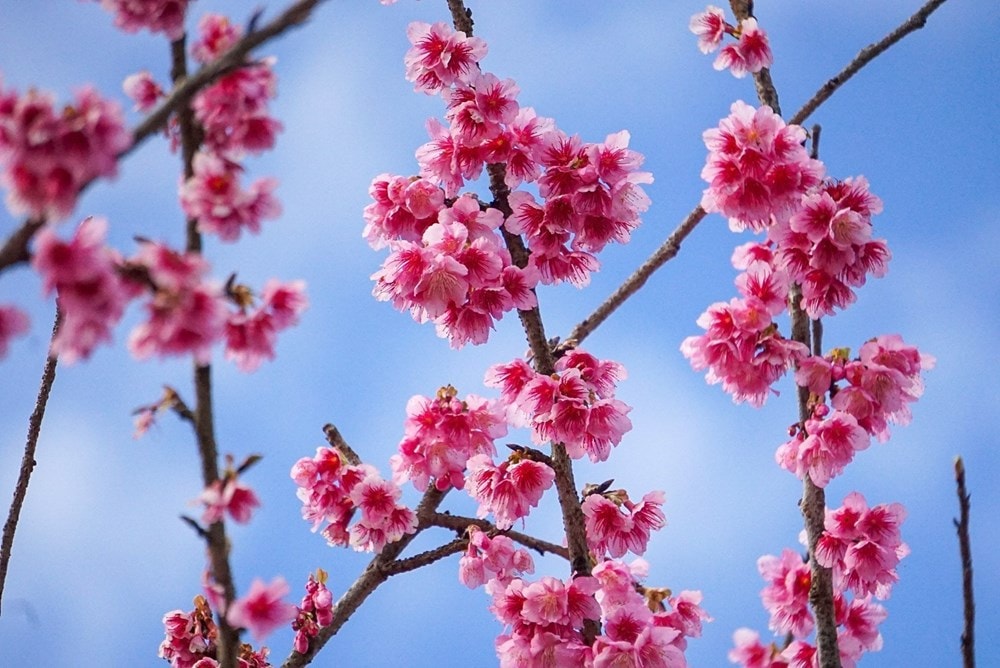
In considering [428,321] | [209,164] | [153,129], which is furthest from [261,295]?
[428,321]

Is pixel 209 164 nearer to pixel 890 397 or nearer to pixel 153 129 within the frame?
pixel 153 129

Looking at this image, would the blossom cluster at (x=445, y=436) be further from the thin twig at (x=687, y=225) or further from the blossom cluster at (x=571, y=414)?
the thin twig at (x=687, y=225)

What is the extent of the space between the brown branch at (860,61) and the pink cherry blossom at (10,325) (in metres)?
1.94

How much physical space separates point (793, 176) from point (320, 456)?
1.29 meters

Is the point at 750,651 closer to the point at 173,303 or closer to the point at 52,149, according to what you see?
the point at 173,303

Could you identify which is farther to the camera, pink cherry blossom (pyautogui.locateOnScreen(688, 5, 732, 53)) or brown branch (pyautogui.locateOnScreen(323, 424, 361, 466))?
pink cherry blossom (pyautogui.locateOnScreen(688, 5, 732, 53))

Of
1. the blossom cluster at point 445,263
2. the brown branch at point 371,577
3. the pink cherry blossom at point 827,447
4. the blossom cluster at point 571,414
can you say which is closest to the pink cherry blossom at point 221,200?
the blossom cluster at point 445,263

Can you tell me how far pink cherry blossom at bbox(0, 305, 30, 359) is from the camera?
1.37 meters

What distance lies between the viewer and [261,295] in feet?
5.08

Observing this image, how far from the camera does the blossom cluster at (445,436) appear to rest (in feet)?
8.14

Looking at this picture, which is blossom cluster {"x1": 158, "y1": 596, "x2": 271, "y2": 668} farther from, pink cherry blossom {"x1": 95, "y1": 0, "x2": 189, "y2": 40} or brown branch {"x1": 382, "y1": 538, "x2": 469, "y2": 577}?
pink cherry blossom {"x1": 95, "y1": 0, "x2": 189, "y2": 40}

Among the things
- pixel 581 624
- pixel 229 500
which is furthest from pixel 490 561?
pixel 229 500

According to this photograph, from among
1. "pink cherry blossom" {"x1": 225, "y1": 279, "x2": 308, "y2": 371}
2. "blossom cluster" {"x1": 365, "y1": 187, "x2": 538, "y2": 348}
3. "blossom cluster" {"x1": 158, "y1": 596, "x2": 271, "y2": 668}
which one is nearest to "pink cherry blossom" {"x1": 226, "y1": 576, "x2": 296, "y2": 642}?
"pink cherry blossom" {"x1": 225, "y1": 279, "x2": 308, "y2": 371}

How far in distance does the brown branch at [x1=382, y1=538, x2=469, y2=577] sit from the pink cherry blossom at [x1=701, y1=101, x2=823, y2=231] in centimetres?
104
